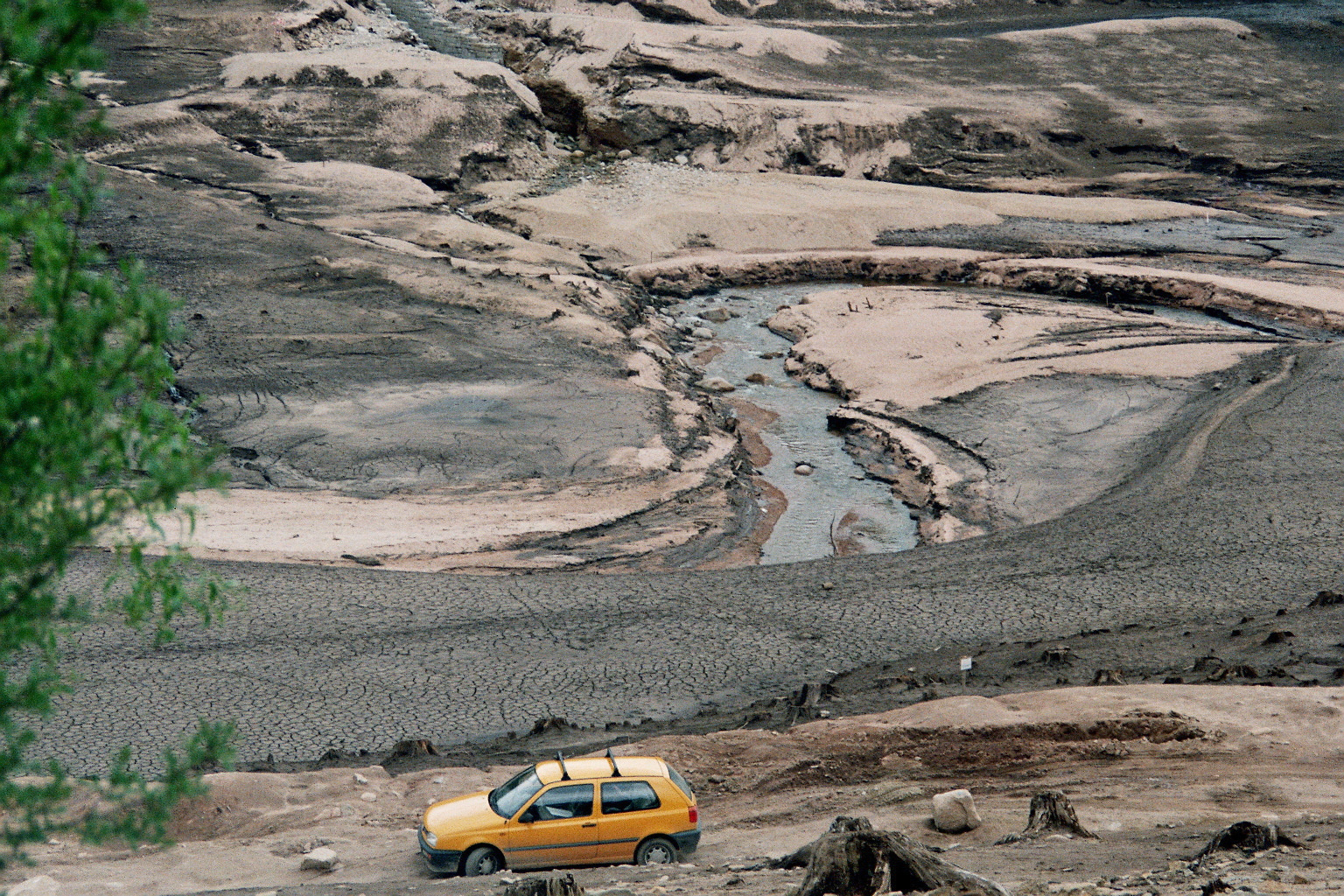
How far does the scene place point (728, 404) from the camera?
104 feet

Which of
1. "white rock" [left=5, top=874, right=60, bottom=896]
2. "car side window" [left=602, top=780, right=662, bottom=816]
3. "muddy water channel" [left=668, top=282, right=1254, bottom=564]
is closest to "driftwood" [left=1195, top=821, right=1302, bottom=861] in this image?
"car side window" [left=602, top=780, right=662, bottom=816]

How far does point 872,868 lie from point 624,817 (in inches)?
135

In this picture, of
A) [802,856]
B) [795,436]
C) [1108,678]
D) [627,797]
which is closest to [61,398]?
[802,856]

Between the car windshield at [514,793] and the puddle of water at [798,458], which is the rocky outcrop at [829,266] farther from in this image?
the car windshield at [514,793]

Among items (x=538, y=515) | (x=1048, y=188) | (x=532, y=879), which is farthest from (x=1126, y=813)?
(x=1048, y=188)

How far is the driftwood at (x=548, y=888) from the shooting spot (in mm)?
9117

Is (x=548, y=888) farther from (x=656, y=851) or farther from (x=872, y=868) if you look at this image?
(x=656, y=851)

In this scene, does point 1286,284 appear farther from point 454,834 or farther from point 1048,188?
point 454,834

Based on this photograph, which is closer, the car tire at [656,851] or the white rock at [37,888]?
the white rock at [37,888]

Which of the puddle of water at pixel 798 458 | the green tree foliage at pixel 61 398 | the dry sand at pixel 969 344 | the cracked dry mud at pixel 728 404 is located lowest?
the puddle of water at pixel 798 458

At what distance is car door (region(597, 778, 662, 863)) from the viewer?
1173 cm

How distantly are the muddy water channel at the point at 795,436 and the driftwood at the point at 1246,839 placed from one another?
43.3 ft

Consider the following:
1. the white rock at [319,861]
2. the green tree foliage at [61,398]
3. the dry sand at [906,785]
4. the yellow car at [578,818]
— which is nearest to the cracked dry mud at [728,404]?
the dry sand at [906,785]

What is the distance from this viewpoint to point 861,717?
1425 centimetres
